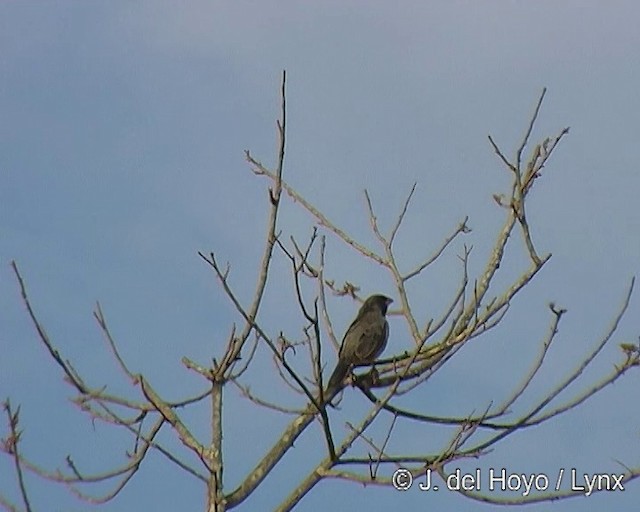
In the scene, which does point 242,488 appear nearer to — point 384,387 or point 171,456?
point 171,456

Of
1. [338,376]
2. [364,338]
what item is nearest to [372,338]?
[364,338]

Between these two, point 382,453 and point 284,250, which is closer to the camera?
point 284,250

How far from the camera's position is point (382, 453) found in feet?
18.6

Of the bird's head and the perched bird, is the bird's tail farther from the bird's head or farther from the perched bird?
the bird's head

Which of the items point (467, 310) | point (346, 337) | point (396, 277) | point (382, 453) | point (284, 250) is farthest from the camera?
point (346, 337)

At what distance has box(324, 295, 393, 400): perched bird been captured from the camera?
7.11m

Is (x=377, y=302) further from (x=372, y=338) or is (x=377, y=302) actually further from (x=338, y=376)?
(x=338, y=376)

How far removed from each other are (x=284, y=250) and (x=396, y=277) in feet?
6.73

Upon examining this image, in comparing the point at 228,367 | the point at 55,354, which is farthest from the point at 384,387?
the point at 55,354

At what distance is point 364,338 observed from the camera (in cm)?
822

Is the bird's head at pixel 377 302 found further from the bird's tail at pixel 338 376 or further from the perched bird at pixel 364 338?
the bird's tail at pixel 338 376

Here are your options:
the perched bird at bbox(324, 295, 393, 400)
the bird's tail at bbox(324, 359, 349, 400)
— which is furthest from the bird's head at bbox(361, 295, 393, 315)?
the bird's tail at bbox(324, 359, 349, 400)
